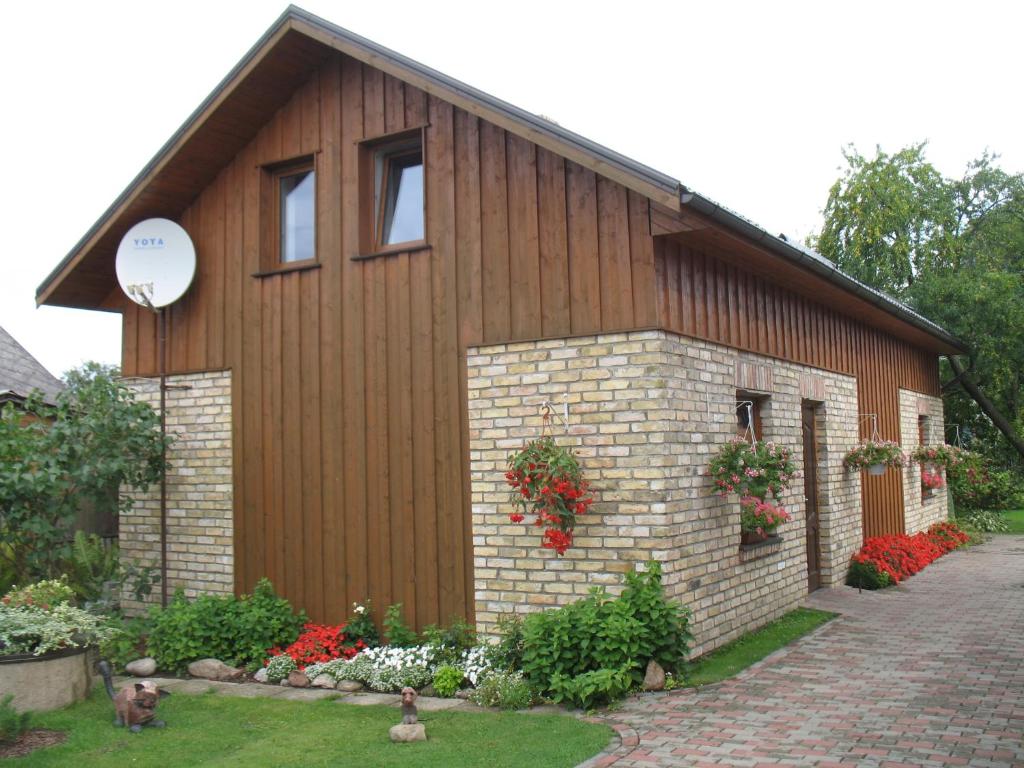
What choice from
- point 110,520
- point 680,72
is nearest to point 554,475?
point 110,520

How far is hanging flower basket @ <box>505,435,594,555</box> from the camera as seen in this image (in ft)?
24.5

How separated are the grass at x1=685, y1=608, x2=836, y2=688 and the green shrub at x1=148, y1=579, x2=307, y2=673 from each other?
12.3 feet

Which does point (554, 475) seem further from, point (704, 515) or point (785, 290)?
point (785, 290)

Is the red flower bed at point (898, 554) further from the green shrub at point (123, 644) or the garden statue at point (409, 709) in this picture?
the green shrub at point (123, 644)

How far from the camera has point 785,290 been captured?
10.9 meters

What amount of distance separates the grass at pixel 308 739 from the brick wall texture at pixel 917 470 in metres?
10.9

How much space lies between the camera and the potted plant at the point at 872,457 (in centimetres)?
1237

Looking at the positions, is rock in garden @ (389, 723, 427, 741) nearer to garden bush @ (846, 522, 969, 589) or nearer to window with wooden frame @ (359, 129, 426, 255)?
window with wooden frame @ (359, 129, 426, 255)

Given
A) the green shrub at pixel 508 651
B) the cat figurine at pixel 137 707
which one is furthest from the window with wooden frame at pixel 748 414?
the cat figurine at pixel 137 707

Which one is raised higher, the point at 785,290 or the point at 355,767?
the point at 785,290

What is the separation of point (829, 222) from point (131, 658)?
78.2ft

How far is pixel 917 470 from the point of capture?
1645cm

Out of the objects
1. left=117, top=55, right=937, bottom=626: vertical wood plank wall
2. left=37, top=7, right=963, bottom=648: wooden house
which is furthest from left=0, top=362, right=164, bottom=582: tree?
left=117, top=55, right=937, bottom=626: vertical wood plank wall

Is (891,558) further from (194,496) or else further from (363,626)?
(194,496)
